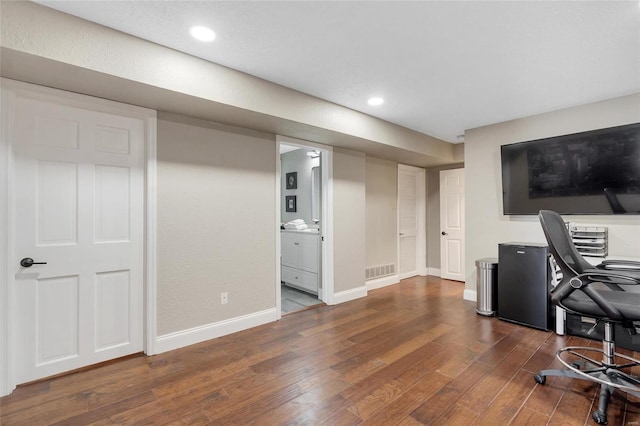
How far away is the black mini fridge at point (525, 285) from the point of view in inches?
128

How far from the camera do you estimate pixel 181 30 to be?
211 cm

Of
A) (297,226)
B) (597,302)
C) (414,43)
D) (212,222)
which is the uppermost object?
(414,43)

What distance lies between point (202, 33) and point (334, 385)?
8.86 feet

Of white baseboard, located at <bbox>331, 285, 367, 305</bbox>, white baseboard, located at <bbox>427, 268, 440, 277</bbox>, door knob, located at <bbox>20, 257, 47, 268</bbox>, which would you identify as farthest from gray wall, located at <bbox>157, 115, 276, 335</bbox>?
white baseboard, located at <bbox>427, 268, 440, 277</bbox>

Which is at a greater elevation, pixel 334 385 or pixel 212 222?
pixel 212 222

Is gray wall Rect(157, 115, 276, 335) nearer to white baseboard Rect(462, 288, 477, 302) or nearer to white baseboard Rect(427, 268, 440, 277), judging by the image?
white baseboard Rect(462, 288, 477, 302)

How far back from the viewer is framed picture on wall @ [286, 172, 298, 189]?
19.3ft

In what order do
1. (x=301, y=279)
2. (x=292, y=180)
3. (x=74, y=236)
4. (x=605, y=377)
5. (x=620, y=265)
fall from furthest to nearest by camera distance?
(x=292, y=180) < (x=301, y=279) < (x=620, y=265) < (x=74, y=236) < (x=605, y=377)

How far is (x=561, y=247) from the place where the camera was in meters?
2.17

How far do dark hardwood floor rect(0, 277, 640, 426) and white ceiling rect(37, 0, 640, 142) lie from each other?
2.51 meters

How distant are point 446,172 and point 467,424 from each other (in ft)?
15.2

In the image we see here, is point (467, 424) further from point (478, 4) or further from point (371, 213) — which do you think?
point (371, 213)

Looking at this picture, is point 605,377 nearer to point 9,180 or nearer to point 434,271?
point 434,271

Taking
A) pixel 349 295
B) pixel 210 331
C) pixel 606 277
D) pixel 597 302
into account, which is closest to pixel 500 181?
pixel 606 277
